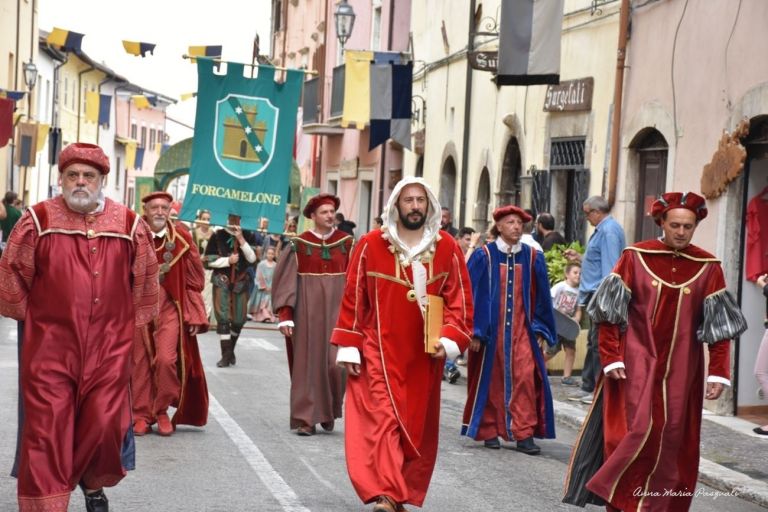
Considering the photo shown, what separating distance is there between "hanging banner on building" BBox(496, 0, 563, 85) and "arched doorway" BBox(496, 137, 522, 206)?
4.50 meters

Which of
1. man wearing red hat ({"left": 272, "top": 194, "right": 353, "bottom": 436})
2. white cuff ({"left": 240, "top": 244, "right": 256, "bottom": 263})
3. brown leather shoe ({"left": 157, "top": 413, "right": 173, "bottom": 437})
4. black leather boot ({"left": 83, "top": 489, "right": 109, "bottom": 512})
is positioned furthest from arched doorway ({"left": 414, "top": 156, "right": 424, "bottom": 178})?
black leather boot ({"left": 83, "top": 489, "right": 109, "bottom": 512})

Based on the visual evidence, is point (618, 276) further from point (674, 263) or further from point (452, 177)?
point (452, 177)

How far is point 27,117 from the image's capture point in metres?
45.4

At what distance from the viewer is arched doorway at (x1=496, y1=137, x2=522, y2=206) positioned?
22.8 metres

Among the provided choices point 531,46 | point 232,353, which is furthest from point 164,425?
point 531,46

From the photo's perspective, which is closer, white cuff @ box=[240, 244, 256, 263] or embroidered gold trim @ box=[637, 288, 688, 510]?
embroidered gold trim @ box=[637, 288, 688, 510]

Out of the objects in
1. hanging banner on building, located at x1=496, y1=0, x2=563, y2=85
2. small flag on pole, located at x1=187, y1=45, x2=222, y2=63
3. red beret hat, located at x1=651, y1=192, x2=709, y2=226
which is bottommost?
red beret hat, located at x1=651, y1=192, x2=709, y2=226

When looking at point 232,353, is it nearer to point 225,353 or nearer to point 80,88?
point 225,353

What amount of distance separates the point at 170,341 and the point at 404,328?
3274mm

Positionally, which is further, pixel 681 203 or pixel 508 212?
pixel 508 212

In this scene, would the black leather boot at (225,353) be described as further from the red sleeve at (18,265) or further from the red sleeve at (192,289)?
the red sleeve at (18,265)

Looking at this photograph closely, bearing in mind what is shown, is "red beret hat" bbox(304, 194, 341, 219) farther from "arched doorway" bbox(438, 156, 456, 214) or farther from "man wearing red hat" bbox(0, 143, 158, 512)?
"arched doorway" bbox(438, 156, 456, 214)

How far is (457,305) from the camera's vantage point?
28.3 ft

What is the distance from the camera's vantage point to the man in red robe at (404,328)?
8.37 metres
